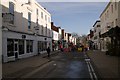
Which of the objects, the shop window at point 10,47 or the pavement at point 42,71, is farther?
the shop window at point 10,47

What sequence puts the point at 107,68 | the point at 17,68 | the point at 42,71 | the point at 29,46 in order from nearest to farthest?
the point at 42,71 → the point at 107,68 → the point at 17,68 → the point at 29,46

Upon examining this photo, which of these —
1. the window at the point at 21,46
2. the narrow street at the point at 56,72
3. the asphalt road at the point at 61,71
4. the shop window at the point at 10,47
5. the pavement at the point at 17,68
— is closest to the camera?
the narrow street at the point at 56,72

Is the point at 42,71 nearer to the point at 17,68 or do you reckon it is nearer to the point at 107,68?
the point at 17,68

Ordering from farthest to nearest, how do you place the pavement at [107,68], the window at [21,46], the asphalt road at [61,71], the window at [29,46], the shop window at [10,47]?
the window at [29,46]
the window at [21,46]
the shop window at [10,47]
the asphalt road at [61,71]
the pavement at [107,68]

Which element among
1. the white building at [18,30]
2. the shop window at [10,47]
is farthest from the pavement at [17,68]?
the shop window at [10,47]

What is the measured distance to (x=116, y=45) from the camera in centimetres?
3825

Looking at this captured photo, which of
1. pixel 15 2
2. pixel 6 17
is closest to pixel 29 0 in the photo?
pixel 15 2

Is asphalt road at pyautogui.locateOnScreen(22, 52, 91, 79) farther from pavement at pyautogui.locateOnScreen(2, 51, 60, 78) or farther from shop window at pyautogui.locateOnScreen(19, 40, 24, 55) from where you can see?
shop window at pyautogui.locateOnScreen(19, 40, 24, 55)

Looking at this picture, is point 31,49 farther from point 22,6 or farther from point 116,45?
point 116,45

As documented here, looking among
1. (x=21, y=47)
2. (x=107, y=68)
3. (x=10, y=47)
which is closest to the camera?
(x=107, y=68)

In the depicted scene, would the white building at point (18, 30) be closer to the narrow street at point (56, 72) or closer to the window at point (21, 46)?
the window at point (21, 46)

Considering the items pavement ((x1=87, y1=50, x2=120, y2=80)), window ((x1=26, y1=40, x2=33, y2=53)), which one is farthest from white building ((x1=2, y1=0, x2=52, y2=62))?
pavement ((x1=87, y1=50, x2=120, y2=80))

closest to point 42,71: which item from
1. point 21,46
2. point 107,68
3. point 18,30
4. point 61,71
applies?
point 61,71

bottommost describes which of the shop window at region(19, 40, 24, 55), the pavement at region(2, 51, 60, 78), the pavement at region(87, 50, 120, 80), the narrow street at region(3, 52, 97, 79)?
the narrow street at region(3, 52, 97, 79)
